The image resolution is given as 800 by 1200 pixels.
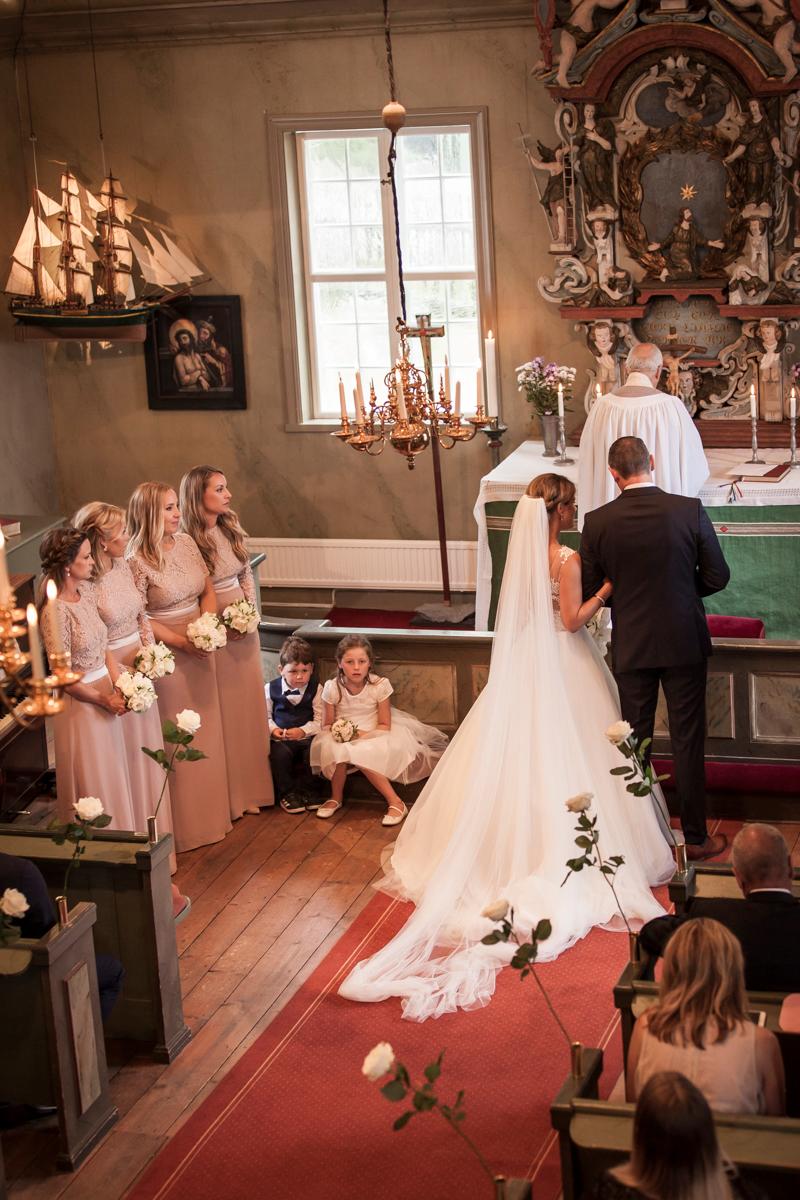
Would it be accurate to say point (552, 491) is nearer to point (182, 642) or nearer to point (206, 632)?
point (206, 632)

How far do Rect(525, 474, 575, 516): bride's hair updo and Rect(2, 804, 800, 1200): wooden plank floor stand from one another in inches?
73.2

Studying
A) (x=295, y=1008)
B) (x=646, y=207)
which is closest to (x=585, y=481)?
(x=646, y=207)

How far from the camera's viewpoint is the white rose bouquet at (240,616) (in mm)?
7047

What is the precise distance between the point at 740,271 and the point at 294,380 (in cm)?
337

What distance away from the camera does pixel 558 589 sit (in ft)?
20.3

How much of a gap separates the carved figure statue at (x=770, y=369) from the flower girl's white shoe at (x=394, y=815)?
4361 mm

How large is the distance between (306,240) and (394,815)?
213 inches

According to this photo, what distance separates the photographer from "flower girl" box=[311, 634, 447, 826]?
7117 millimetres

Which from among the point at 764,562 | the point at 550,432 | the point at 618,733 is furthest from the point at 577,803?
the point at 550,432

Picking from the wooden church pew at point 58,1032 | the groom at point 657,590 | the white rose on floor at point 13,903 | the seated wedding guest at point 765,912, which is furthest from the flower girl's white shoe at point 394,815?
the seated wedding guest at point 765,912

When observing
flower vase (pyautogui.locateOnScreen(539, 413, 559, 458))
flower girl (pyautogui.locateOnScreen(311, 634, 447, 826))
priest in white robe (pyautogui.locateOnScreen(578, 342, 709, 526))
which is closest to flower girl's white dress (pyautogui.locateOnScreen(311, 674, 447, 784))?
flower girl (pyautogui.locateOnScreen(311, 634, 447, 826))

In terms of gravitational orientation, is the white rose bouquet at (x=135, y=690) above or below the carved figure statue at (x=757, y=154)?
below

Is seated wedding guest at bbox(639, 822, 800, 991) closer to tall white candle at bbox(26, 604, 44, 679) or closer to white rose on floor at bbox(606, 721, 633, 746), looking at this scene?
white rose on floor at bbox(606, 721, 633, 746)

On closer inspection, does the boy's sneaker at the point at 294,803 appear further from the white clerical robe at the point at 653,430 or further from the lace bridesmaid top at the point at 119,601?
the white clerical robe at the point at 653,430
